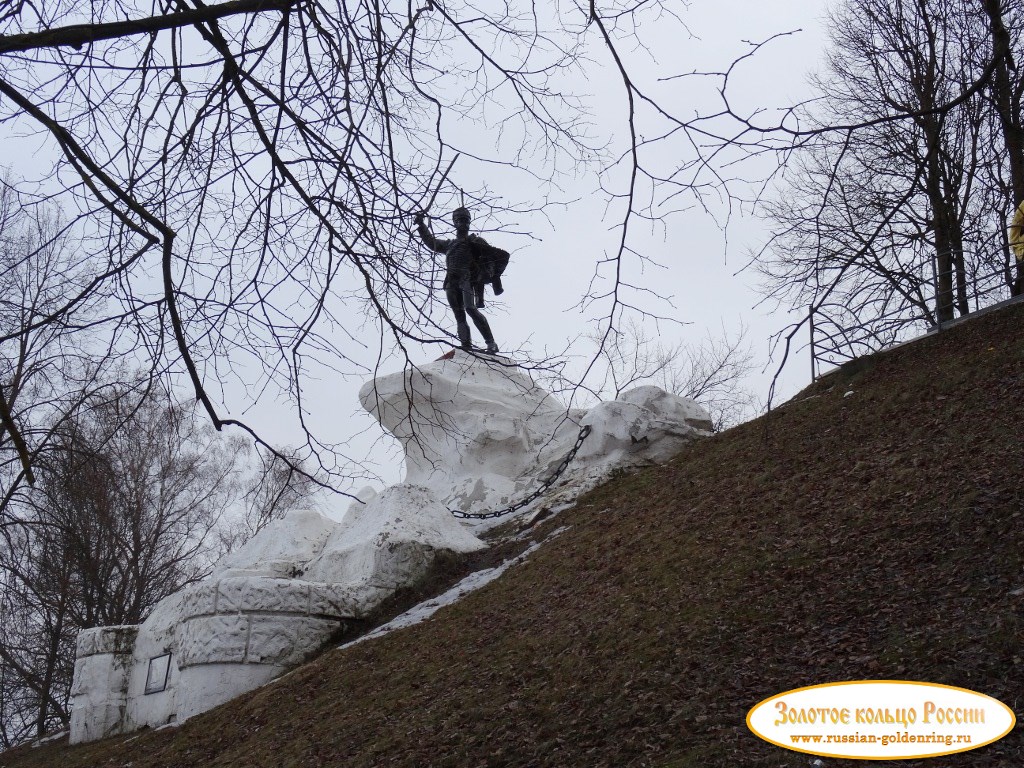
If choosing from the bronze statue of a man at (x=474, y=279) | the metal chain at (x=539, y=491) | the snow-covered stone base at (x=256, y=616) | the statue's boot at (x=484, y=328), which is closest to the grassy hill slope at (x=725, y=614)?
the snow-covered stone base at (x=256, y=616)

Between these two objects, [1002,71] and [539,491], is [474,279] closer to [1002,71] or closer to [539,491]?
[539,491]

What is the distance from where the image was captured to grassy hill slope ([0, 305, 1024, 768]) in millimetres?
4508

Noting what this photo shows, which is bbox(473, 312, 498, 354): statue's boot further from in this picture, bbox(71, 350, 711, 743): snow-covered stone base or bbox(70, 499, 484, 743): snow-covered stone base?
bbox(70, 499, 484, 743): snow-covered stone base

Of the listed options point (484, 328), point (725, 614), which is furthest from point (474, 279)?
point (725, 614)

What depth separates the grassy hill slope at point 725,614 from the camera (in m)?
4.51

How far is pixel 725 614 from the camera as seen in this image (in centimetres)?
550

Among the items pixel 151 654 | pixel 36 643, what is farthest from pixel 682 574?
pixel 36 643

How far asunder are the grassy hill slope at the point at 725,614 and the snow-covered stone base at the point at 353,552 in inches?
24.4

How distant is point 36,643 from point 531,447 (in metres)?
10.5

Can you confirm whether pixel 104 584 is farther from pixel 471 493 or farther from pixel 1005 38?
pixel 1005 38

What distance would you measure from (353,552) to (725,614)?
198 inches

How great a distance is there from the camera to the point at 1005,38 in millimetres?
3529

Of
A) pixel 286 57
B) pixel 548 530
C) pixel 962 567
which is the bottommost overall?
pixel 962 567

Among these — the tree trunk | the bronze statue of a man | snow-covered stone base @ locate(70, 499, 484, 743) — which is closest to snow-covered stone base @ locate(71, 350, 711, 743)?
snow-covered stone base @ locate(70, 499, 484, 743)
